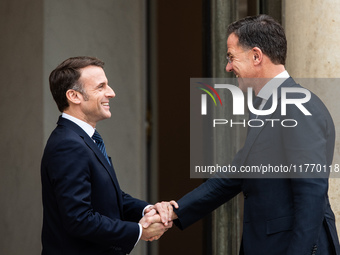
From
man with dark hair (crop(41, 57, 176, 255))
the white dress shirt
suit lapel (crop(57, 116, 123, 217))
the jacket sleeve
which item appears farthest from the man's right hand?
the white dress shirt

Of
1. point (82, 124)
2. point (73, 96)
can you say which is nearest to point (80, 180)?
point (82, 124)

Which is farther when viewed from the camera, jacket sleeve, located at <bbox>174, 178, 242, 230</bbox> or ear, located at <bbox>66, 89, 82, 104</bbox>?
jacket sleeve, located at <bbox>174, 178, 242, 230</bbox>

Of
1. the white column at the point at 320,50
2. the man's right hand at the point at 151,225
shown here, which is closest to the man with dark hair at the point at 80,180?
the man's right hand at the point at 151,225

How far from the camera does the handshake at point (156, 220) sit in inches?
134

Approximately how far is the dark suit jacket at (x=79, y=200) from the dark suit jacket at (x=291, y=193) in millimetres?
630

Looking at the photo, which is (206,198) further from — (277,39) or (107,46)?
(107,46)

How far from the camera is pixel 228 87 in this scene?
4.82m

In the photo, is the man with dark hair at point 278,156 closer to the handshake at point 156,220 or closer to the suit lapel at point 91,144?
the handshake at point 156,220

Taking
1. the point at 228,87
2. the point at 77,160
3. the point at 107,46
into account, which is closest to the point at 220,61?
the point at 228,87

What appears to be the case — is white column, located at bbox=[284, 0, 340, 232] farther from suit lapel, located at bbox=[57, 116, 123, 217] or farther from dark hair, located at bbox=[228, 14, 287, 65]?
suit lapel, located at bbox=[57, 116, 123, 217]

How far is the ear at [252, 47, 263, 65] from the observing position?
3047 mm

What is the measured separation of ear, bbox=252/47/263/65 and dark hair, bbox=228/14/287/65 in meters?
0.02

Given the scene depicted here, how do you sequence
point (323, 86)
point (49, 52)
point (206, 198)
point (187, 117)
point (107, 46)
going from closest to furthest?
point (206, 198) → point (323, 86) → point (49, 52) → point (107, 46) → point (187, 117)

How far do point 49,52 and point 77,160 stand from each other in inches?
82.1
